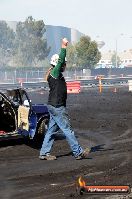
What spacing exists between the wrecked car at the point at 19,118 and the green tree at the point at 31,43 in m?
80.7

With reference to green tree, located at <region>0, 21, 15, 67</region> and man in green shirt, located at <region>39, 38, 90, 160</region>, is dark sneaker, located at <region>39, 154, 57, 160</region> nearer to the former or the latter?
man in green shirt, located at <region>39, 38, 90, 160</region>

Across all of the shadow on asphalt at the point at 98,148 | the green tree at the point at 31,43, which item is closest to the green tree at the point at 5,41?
the green tree at the point at 31,43

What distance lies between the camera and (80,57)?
249 ft

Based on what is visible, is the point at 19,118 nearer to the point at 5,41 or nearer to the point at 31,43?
the point at 31,43

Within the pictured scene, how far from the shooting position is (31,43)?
91.6 m

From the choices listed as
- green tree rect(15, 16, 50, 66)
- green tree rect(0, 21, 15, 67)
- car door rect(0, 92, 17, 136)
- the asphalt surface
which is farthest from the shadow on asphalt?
green tree rect(0, 21, 15, 67)

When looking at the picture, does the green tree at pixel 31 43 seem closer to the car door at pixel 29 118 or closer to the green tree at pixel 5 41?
the green tree at pixel 5 41

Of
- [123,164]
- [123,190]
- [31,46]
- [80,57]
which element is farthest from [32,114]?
[31,46]

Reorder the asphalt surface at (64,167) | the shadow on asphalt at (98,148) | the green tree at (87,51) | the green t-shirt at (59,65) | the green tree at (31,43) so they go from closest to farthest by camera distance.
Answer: the asphalt surface at (64,167)
the green t-shirt at (59,65)
the shadow on asphalt at (98,148)
the green tree at (87,51)
the green tree at (31,43)

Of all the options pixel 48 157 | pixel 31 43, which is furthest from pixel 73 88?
pixel 31 43

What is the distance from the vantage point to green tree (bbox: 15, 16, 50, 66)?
297 ft

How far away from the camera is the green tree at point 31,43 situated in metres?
90.6

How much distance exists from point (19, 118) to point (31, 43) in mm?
82870

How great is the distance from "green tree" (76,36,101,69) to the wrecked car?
6226 centimetres
